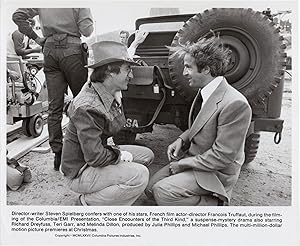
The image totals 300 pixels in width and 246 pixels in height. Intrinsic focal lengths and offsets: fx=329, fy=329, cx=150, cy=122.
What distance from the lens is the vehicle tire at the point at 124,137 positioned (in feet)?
5.22

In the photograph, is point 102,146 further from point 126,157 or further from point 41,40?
point 41,40

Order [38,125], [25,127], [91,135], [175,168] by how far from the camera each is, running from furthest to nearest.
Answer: [38,125] → [25,127] → [175,168] → [91,135]

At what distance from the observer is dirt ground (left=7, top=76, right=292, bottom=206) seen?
135 cm

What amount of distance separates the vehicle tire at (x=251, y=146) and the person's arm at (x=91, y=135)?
2.49ft

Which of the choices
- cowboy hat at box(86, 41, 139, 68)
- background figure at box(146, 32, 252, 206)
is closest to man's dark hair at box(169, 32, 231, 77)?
background figure at box(146, 32, 252, 206)

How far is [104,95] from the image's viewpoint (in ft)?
3.93

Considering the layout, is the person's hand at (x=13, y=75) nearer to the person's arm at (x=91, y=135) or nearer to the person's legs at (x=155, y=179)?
the person's arm at (x=91, y=135)

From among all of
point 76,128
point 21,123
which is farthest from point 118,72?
point 21,123

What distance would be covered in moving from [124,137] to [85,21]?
22.7 inches

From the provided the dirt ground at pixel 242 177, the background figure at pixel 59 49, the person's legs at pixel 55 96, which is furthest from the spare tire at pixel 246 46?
the person's legs at pixel 55 96

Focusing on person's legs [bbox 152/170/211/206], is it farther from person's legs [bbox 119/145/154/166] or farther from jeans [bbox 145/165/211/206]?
person's legs [bbox 119/145/154/166]

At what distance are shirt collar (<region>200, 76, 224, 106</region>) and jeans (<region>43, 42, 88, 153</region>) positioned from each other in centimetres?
60

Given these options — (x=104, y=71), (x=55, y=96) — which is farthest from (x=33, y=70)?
(x=104, y=71)

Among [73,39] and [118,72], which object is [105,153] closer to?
[118,72]
